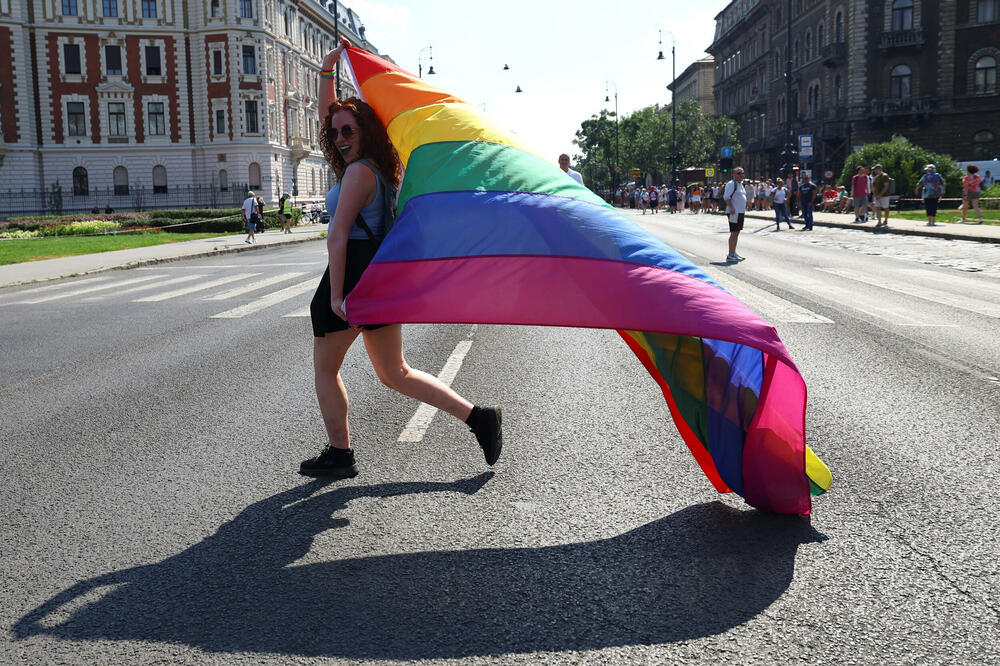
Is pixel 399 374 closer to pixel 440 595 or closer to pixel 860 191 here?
pixel 440 595

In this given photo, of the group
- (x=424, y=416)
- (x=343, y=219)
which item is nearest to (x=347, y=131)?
(x=343, y=219)

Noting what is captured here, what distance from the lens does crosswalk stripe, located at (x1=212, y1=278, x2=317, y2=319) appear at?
13.2 m

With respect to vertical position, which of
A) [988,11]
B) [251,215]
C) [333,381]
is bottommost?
[333,381]

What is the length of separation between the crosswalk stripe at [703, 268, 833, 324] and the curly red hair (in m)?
5.75

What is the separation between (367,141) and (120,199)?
6637 centimetres

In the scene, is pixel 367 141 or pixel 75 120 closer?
pixel 367 141

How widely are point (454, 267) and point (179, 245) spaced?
93.9 feet

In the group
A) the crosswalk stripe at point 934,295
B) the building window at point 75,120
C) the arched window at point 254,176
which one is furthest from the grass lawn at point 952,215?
the building window at point 75,120

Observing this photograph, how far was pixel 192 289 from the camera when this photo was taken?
17.1m

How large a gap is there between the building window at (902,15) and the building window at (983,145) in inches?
290

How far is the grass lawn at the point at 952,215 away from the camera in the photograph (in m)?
33.2

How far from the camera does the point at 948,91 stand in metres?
56.8

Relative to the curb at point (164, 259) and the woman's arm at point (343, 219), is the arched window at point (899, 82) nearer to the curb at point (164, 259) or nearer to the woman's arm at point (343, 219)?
the curb at point (164, 259)

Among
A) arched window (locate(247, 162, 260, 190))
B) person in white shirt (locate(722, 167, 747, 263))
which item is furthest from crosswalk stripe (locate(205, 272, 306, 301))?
arched window (locate(247, 162, 260, 190))
